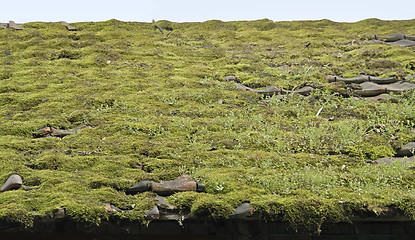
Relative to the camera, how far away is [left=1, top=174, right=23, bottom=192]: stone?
16.2ft

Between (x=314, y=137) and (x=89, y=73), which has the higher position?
(x=89, y=73)

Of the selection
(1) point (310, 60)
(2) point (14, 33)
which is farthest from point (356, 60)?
(2) point (14, 33)

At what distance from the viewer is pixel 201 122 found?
7059 millimetres

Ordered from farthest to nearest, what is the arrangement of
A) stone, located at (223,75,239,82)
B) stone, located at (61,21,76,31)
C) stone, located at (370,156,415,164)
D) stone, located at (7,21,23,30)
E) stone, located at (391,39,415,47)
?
stone, located at (61,21,76,31) → stone, located at (7,21,23,30) → stone, located at (391,39,415,47) → stone, located at (223,75,239,82) → stone, located at (370,156,415,164)

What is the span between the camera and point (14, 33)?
37.0ft

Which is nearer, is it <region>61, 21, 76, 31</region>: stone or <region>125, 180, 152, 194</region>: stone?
<region>125, 180, 152, 194</region>: stone

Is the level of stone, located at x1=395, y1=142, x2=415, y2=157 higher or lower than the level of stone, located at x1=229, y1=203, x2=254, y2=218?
higher

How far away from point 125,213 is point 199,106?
133 inches

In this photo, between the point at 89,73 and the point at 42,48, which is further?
the point at 42,48

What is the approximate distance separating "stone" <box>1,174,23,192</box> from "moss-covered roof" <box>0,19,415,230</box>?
9cm

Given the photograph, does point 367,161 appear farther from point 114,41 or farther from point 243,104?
point 114,41

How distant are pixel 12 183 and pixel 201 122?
284cm

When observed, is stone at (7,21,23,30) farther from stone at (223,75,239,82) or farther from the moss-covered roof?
stone at (223,75,239,82)

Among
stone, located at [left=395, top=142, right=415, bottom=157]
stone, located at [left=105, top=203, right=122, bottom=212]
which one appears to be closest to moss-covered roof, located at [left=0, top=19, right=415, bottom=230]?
stone, located at [left=105, top=203, right=122, bottom=212]
